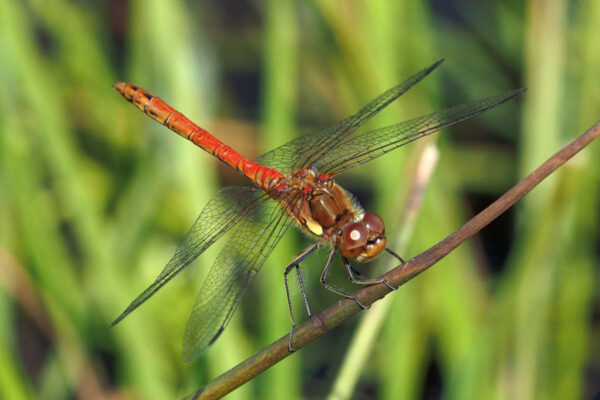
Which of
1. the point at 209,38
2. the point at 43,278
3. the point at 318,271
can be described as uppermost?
the point at 209,38

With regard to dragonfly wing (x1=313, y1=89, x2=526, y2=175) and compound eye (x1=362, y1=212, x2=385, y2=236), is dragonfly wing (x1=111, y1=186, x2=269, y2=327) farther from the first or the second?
compound eye (x1=362, y1=212, x2=385, y2=236)

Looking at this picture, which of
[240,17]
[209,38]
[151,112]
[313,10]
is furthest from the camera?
[240,17]

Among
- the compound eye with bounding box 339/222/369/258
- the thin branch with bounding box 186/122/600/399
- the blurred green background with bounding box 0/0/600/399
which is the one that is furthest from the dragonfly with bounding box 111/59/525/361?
the thin branch with bounding box 186/122/600/399

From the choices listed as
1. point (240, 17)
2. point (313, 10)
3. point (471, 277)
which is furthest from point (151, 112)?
point (240, 17)

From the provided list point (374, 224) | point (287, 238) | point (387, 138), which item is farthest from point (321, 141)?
point (374, 224)

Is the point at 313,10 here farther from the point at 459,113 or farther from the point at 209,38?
the point at 209,38
